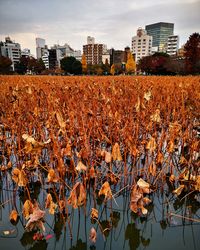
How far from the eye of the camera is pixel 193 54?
2475 cm

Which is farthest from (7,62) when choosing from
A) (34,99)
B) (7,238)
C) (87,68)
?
(7,238)

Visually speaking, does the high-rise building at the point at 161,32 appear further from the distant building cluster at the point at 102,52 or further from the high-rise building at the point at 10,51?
the high-rise building at the point at 10,51

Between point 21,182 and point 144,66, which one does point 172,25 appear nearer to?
point 144,66

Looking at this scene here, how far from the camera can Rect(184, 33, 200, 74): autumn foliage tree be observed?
23172mm

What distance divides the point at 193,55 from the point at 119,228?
1054 inches

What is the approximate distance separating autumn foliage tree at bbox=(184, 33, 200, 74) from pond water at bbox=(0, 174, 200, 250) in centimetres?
2416

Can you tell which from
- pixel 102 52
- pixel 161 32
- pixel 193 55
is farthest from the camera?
pixel 161 32

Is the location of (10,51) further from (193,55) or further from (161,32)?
(161,32)

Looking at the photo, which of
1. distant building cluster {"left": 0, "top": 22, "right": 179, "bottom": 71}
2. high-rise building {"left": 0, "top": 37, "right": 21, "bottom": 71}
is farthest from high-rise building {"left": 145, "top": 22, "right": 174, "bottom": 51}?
high-rise building {"left": 0, "top": 37, "right": 21, "bottom": 71}

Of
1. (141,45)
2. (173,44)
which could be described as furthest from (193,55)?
(173,44)

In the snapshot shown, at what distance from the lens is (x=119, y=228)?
61.5 inches

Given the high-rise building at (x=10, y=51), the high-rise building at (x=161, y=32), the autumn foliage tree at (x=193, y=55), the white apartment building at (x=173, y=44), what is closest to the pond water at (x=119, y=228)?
the autumn foliage tree at (x=193, y=55)

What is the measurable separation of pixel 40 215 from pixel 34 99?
103 inches

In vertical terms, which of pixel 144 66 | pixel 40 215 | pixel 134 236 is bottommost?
pixel 134 236
